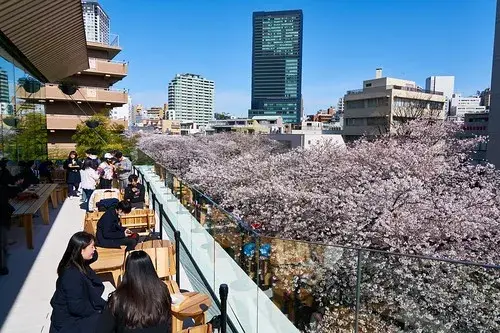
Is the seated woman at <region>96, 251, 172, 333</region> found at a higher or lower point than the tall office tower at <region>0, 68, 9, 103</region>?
lower

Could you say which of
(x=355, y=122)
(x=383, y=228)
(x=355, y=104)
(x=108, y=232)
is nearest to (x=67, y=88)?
(x=108, y=232)

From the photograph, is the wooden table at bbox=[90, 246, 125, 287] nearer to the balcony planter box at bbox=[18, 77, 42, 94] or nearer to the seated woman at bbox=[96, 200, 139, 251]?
the seated woman at bbox=[96, 200, 139, 251]

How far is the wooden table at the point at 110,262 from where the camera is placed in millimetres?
4475

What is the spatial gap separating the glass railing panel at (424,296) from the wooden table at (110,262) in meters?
2.88

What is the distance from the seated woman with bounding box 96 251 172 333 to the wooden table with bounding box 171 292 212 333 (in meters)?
0.86

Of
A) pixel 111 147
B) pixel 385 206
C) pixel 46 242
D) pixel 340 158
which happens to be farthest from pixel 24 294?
pixel 111 147

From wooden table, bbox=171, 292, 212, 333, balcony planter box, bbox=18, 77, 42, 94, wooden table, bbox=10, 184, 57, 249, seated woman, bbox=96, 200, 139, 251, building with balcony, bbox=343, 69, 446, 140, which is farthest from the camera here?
building with balcony, bbox=343, 69, 446, 140

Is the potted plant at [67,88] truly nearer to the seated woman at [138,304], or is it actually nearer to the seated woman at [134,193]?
the seated woman at [134,193]

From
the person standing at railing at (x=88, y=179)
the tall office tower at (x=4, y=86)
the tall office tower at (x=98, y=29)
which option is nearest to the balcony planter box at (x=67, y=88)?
the tall office tower at (x=98, y=29)

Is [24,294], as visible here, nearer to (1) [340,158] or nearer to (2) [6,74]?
(2) [6,74]

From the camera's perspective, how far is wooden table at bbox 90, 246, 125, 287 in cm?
448

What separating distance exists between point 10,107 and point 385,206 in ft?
27.4

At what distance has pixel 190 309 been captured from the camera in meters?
3.24

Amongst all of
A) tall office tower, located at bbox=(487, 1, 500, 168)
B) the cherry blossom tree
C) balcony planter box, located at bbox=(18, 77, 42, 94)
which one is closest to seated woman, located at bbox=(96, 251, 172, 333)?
the cherry blossom tree
